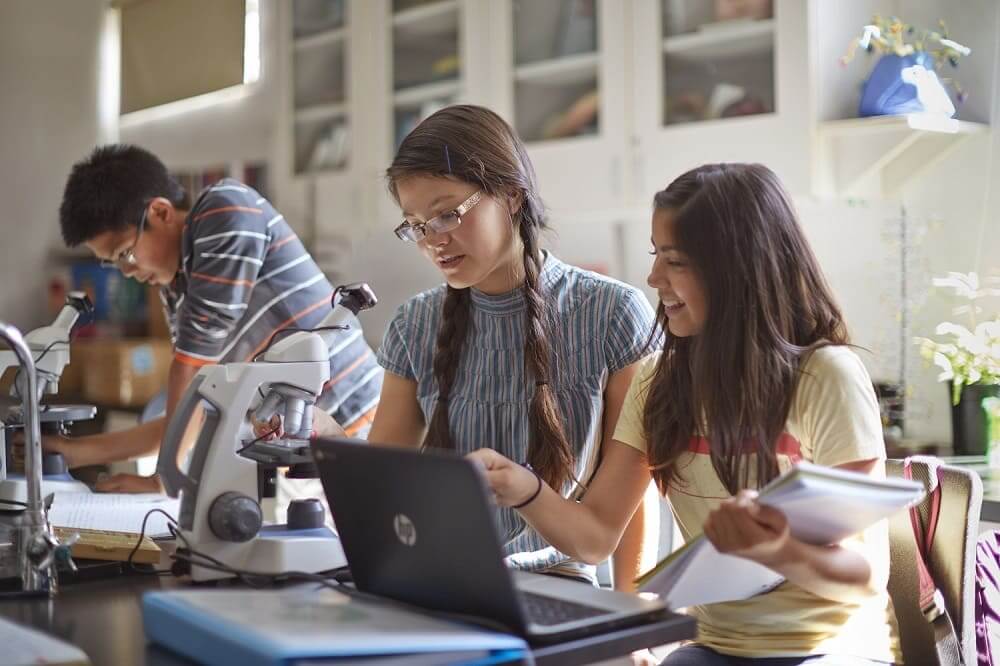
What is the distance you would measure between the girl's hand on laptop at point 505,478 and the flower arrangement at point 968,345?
129cm

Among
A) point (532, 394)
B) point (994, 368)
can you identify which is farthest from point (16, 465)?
point (994, 368)

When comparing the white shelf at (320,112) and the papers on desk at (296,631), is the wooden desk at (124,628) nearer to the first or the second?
the papers on desk at (296,631)

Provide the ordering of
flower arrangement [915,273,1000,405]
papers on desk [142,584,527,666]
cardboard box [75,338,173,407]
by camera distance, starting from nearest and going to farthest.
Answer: papers on desk [142,584,527,666] → flower arrangement [915,273,1000,405] → cardboard box [75,338,173,407]

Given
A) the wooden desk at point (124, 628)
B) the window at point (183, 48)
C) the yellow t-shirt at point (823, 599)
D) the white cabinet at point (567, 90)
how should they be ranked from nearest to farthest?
the wooden desk at point (124, 628) < the yellow t-shirt at point (823, 599) < the white cabinet at point (567, 90) < the window at point (183, 48)

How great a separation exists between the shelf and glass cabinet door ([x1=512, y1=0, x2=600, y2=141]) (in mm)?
705

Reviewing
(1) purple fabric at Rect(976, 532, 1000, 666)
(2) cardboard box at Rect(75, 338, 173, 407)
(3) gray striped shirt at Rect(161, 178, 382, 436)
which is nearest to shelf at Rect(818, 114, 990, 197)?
(1) purple fabric at Rect(976, 532, 1000, 666)

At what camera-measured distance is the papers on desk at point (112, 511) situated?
176 centimetres

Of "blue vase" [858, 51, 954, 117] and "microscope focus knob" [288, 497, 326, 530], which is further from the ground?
"blue vase" [858, 51, 954, 117]

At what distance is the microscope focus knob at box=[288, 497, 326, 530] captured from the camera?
4.83 feet

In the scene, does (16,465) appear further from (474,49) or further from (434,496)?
(474,49)

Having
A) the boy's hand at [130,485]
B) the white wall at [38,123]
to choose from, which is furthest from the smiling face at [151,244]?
the white wall at [38,123]

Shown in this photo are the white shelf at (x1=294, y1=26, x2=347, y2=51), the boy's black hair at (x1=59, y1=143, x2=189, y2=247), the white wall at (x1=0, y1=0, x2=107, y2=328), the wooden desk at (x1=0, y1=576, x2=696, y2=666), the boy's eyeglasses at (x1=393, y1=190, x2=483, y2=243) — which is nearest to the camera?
the wooden desk at (x1=0, y1=576, x2=696, y2=666)

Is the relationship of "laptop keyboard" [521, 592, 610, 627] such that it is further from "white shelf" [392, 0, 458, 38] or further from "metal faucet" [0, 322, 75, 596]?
"white shelf" [392, 0, 458, 38]

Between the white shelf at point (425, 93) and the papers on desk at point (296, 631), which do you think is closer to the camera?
the papers on desk at point (296, 631)
